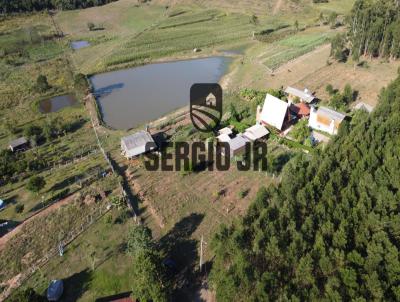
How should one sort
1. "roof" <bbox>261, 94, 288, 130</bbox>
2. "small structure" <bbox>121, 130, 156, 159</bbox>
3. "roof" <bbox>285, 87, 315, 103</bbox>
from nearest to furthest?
"small structure" <bbox>121, 130, 156, 159</bbox>, "roof" <bbox>261, 94, 288, 130</bbox>, "roof" <bbox>285, 87, 315, 103</bbox>

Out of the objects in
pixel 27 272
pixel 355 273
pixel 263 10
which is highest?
pixel 263 10

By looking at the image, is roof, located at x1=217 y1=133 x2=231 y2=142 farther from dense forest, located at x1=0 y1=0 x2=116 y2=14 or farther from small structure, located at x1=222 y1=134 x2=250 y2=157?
dense forest, located at x1=0 y1=0 x2=116 y2=14

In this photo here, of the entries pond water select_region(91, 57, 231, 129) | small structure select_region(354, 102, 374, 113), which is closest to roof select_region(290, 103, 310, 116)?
small structure select_region(354, 102, 374, 113)

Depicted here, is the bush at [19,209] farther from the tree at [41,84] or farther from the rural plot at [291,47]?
the rural plot at [291,47]

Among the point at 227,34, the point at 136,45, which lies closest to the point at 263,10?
the point at 227,34

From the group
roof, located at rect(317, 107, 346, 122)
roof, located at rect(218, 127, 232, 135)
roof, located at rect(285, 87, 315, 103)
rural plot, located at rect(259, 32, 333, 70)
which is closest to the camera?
roof, located at rect(317, 107, 346, 122)

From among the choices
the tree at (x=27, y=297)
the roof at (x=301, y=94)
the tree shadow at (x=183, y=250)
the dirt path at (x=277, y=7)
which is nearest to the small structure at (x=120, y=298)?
the tree shadow at (x=183, y=250)

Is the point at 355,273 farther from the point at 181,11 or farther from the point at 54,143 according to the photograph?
the point at 181,11
